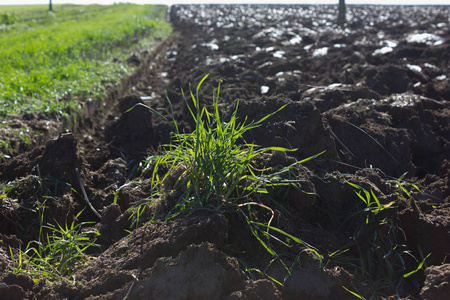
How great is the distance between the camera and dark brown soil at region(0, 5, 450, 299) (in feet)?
6.63

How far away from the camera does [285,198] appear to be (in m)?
2.60

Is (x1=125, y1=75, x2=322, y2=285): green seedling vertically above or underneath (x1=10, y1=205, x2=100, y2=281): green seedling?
above

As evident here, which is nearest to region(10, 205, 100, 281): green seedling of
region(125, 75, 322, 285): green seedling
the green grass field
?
region(125, 75, 322, 285): green seedling

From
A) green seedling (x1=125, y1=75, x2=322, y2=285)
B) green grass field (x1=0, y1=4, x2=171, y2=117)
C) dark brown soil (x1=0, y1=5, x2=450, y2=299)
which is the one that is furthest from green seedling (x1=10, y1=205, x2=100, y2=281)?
green grass field (x1=0, y1=4, x2=171, y2=117)

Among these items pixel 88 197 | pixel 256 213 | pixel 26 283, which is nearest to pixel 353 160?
pixel 256 213

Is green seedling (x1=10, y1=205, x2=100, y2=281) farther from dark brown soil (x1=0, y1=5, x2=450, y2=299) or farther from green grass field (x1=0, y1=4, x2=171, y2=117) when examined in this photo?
green grass field (x1=0, y1=4, x2=171, y2=117)

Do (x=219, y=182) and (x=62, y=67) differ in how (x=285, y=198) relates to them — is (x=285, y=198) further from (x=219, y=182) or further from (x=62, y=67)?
(x=62, y=67)

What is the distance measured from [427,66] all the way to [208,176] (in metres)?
5.29

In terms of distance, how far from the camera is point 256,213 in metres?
2.37

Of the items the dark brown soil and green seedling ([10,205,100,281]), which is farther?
green seedling ([10,205,100,281])

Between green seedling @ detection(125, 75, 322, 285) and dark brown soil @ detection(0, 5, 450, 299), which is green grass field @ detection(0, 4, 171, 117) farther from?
green seedling @ detection(125, 75, 322, 285)

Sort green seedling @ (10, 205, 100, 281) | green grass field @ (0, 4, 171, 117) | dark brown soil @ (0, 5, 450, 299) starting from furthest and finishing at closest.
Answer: green grass field @ (0, 4, 171, 117)
green seedling @ (10, 205, 100, 281)
dark brown soil @ (0, 5, 450, 299)

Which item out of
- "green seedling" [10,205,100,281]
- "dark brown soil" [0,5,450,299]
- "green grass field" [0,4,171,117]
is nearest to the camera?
"dark brown soil" [0,5,450,299]

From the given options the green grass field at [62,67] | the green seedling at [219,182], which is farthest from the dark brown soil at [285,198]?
the green grass field at [62,67]
